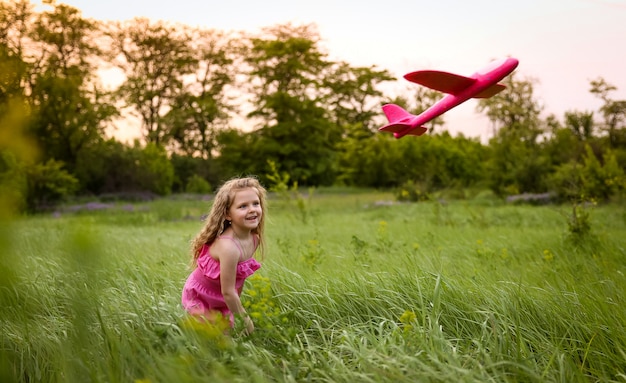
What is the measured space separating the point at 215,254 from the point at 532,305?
Answer: 5.75ft

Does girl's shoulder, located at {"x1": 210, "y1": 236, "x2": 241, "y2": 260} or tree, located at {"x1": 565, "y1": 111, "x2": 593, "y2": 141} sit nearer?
girl's shoulder, located at {"x1": 210, "y1": 236, "x2": 241, "y2": 260}

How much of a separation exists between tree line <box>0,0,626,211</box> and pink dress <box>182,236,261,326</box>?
643cm

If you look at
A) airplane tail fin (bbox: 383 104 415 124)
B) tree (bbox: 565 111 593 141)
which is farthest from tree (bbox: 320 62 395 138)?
airplane tail fin (bbox: 383 104 415 124)

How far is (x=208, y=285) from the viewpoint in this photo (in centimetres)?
295

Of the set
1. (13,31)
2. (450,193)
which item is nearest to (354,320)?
(450,193)

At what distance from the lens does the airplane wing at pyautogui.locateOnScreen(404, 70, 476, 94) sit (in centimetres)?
294

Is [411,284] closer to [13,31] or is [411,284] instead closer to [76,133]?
[76,133]

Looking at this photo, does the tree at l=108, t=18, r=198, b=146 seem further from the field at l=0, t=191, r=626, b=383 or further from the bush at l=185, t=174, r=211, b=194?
the field at l=0, t=191, r=626, b=383

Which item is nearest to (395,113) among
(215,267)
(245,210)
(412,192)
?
(245,210)

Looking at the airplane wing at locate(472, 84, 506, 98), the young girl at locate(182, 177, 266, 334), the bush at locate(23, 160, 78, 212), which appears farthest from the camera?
the bush at locate(23, 160, 78, 212)

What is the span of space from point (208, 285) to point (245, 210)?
1.46ft

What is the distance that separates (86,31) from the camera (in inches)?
1104

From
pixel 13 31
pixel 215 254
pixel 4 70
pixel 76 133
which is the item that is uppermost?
pixel 13 31

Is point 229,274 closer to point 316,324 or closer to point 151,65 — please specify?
point 316,324
